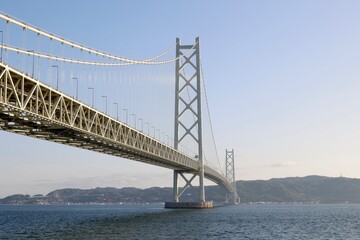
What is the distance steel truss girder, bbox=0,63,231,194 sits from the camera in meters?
29.4

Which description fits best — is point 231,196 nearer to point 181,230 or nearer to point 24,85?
point 181,230

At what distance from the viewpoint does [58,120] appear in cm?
3466

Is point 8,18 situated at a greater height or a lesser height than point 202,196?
greater

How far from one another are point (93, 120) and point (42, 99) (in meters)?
8.97

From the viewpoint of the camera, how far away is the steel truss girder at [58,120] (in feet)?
96.4

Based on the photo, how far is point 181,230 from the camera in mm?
43406

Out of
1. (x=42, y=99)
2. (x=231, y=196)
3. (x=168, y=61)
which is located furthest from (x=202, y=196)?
(x=231, y=196)

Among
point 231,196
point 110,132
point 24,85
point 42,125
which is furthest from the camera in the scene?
point 231,196

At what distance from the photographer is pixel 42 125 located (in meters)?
36.2

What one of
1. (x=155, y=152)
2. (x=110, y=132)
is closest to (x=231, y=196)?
(x=155, y=152)

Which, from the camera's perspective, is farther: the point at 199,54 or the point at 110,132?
the point at 199,54

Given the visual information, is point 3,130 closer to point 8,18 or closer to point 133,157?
point 8,18

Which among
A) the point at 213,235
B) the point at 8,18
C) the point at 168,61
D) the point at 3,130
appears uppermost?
the point at 168,61

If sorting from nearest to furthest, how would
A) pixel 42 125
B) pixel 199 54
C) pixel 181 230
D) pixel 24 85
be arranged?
pixel 24 85 < pixel 42 125 < pixel 181 230 < pixel 199 54
